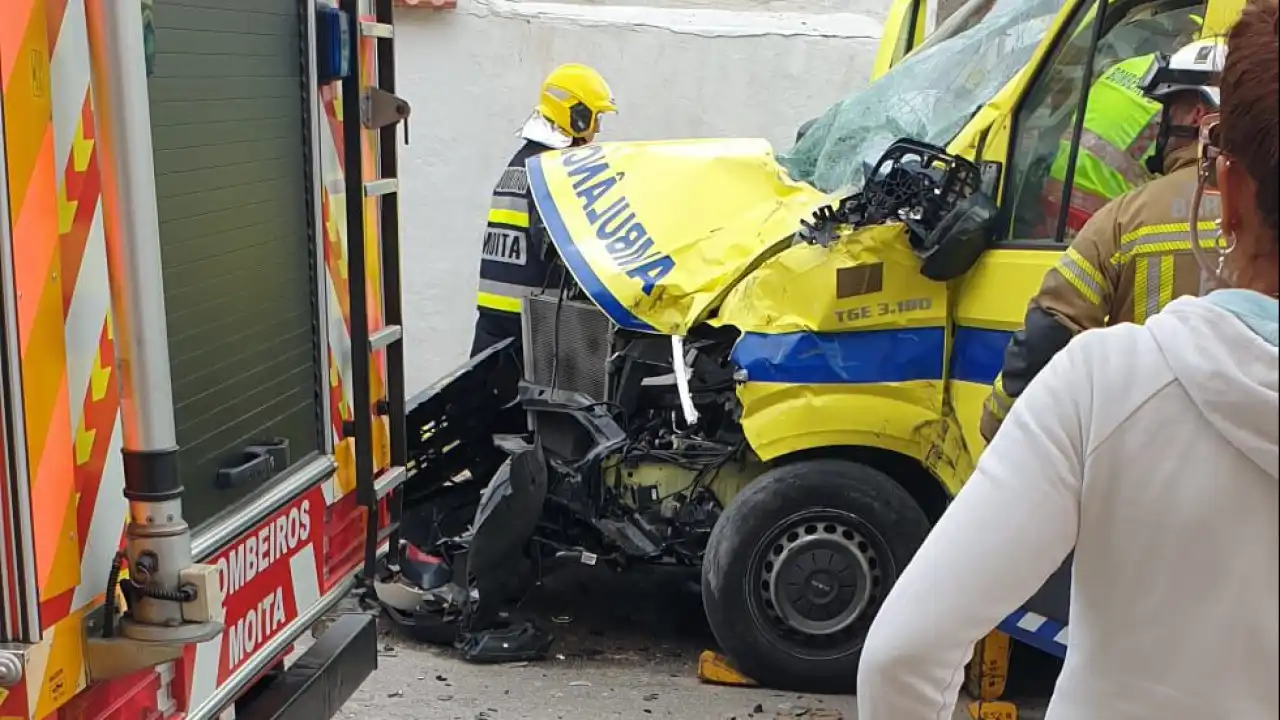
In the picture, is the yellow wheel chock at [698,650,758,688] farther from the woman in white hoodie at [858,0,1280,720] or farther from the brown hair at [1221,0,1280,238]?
the brown hair at [1221,0,1280,238]

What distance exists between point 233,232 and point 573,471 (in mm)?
2384

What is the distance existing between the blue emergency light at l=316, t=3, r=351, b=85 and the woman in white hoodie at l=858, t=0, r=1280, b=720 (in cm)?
200

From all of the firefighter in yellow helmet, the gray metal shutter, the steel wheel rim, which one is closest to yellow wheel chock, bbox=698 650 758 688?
the steel wheel rim

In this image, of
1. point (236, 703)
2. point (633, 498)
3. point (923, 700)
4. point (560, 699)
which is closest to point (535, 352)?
point (633, 498)

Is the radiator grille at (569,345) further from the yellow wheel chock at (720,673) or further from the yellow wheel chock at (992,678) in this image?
the yellow wheel chock at (992,678)

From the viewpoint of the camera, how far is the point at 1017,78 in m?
4.26

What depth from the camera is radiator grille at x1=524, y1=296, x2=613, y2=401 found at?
5.20 meters

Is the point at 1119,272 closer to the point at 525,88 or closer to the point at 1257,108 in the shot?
the point at 1257,108

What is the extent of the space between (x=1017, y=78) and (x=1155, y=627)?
3.23 metres

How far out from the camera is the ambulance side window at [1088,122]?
13.0 ft

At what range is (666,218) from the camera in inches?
197

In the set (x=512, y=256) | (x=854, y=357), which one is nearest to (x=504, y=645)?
(x=512, y=256)

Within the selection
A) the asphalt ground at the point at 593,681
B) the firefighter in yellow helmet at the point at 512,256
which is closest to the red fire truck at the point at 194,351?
the asphalt ground at the point at 593,681

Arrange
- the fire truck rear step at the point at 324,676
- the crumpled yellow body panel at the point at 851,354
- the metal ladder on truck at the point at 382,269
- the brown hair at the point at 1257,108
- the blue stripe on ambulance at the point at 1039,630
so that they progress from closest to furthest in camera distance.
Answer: the brown hair at the point at 1257,108 → the fire truck rear step at the point at 324,676 → the metal ladder on truck at the point at 382,269 → the blue stripe on ambulance at the point at 1039,630 → the crumpled yellow body panel at the point at 851,354
